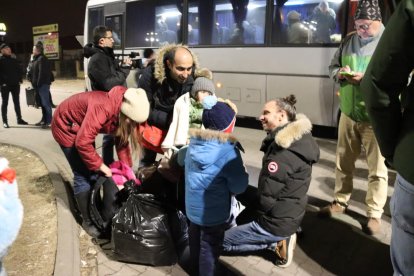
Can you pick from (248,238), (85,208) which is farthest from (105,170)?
(248,238)

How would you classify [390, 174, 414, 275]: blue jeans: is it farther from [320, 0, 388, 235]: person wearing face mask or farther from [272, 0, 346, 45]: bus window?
[272, 0, 346, 45]: bus window

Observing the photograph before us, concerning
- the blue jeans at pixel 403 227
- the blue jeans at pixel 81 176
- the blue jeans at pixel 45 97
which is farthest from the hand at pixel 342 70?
the blue jeans at pixel 45 97

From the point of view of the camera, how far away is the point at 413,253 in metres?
A: 1.45

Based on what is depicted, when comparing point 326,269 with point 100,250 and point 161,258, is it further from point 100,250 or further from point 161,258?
point 100,250

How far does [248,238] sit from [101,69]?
2.70 m

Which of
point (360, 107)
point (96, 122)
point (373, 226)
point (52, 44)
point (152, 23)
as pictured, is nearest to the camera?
point (96, 122)

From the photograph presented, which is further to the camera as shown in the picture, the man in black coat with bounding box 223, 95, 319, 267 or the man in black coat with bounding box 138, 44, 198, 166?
the man in black coat with bounding box 138, 44, 198, 166

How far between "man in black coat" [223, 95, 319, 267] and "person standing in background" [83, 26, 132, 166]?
6.31 ft

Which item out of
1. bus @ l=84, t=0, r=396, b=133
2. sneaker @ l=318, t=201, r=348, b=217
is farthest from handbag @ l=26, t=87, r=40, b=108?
sneaker @ l=318, t=201, r=348, b=217

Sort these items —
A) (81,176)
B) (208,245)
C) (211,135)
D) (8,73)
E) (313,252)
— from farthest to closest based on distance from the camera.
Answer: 1. (8,73)
2. (81,176)
3. (313,252)
4. (208,245)
5. (211,135)

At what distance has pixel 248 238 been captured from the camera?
299 centimetres

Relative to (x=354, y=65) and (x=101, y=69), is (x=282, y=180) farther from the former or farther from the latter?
(x=101, y=69)

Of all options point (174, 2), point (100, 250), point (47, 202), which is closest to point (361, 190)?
point (100, 250)

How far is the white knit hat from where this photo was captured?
10.0 feet
